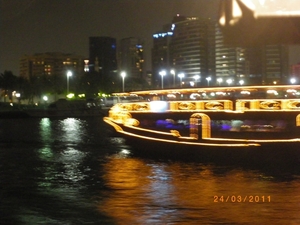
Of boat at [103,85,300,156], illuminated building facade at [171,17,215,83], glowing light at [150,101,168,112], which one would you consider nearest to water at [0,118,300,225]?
boat at [103,85,300,156]

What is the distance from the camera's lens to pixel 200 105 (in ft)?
53.7

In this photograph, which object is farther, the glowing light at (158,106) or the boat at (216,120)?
the glowing light at (158,106)

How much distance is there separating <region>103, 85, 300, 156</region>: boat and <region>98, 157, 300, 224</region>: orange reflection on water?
6.37 ft

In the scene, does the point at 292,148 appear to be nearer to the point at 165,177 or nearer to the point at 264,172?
the point at 264,172

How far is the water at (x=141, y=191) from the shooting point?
26.2ft

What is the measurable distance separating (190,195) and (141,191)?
1.00 meters

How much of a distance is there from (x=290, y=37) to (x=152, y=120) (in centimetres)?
1250

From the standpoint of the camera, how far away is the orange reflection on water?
795 cm

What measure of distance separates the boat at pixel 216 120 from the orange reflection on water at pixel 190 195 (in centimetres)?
194

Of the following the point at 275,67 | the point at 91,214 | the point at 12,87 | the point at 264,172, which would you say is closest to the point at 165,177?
the point at 264,172

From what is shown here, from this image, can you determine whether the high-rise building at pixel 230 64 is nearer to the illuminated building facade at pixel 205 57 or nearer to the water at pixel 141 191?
the illuminated building facade at pixel 205 57

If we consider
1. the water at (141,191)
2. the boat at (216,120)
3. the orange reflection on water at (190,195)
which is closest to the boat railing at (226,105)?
the boat at (216,120)
